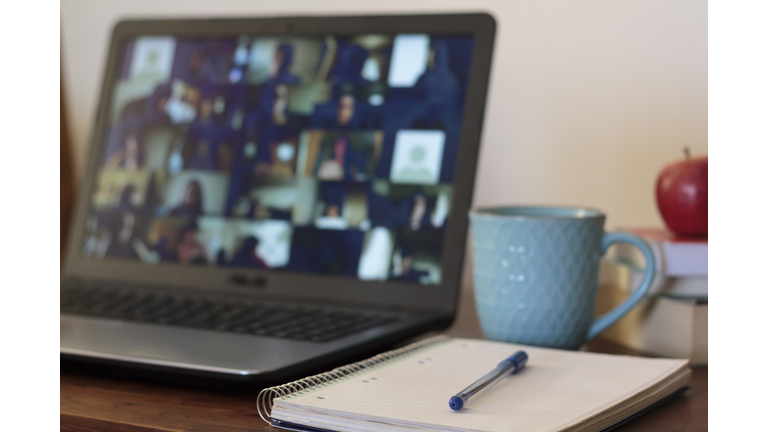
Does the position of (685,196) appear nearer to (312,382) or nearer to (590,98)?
(590,98)

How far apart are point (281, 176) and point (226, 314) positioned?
0.19 metres

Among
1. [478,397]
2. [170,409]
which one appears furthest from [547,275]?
[170,409]

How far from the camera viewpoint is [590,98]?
816 millimetres

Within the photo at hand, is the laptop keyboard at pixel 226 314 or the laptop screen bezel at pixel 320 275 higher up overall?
the laptop screen bezel at pixel 320 275

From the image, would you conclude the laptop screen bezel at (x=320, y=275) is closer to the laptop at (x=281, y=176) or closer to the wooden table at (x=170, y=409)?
the laptop at (x=281, y=176)

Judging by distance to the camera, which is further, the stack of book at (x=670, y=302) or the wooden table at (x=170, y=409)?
the stack of book at (x=670, y=302)

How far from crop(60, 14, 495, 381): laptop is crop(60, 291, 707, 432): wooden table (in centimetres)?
8

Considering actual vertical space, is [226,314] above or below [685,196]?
below

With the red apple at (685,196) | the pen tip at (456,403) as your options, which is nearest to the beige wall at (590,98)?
the red apple at (685,196)

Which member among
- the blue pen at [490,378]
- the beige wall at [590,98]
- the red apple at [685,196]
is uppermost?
the beige wall at [590,98]

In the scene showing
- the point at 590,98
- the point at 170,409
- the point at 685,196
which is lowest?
the point at 170,409

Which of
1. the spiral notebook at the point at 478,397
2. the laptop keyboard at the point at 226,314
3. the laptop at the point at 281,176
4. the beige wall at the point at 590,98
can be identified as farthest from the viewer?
the beige wall at the point at 590,98

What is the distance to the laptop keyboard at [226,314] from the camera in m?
0.51
